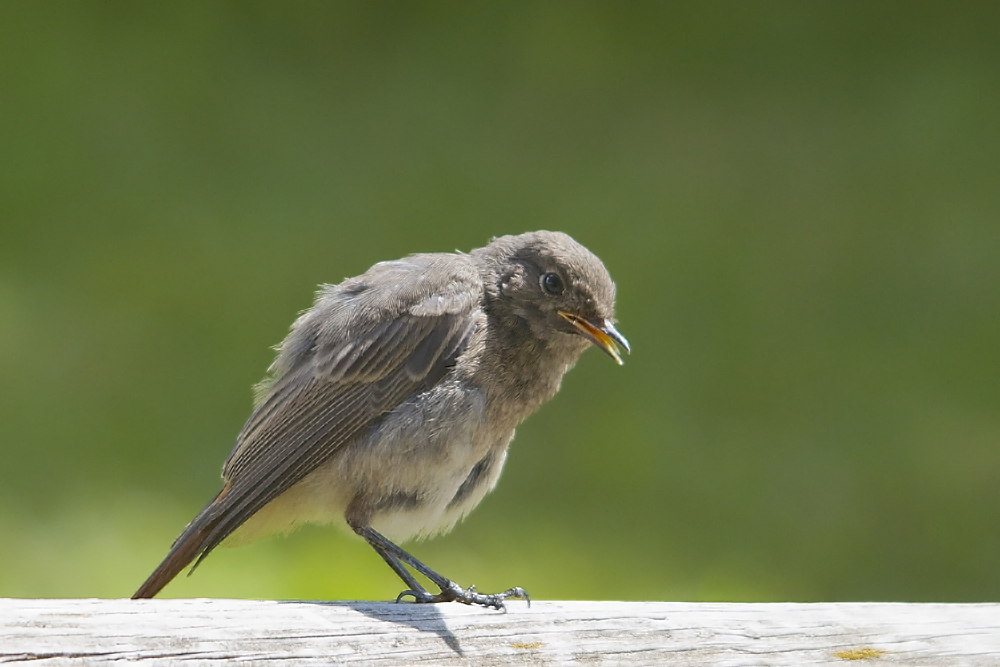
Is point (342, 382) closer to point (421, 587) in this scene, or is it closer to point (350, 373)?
point (350, 373)

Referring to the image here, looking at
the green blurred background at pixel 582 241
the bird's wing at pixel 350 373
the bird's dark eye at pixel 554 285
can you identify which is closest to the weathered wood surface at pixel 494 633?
the bird's wing at pixel 350 373

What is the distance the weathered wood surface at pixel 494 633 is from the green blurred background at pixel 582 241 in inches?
65.9

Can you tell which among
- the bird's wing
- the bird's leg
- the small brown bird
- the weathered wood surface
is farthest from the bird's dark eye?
the weathered wood surface

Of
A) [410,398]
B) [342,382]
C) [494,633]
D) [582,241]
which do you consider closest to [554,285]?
[410,398]

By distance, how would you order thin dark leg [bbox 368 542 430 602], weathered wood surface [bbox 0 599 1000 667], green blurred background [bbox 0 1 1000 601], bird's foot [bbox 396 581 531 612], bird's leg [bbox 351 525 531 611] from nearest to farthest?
weathered wood surface [bbox 0 599 1000 667] < bird's foot [bbox 396 581 531 612] < bird's leg [bbox 351 525 531 611] < thin dark leg [bbox 368 542 430 602] < green blurred background [bbox 0 1 1000 601]

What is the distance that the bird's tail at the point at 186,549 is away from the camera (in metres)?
2.65

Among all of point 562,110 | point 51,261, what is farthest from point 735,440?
point 51,261

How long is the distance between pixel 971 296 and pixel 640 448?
1503 millimetres

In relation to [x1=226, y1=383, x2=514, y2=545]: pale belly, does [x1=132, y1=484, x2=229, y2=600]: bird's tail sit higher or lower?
lower

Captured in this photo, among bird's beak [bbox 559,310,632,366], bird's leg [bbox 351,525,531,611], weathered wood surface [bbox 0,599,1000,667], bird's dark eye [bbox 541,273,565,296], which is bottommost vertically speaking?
weathered wood surface [bbox 0,599,1000,667]

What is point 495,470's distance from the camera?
2934mm

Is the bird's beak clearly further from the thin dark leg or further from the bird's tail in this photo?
the bird's tail

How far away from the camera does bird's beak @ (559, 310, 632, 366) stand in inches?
106

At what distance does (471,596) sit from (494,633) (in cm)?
42
